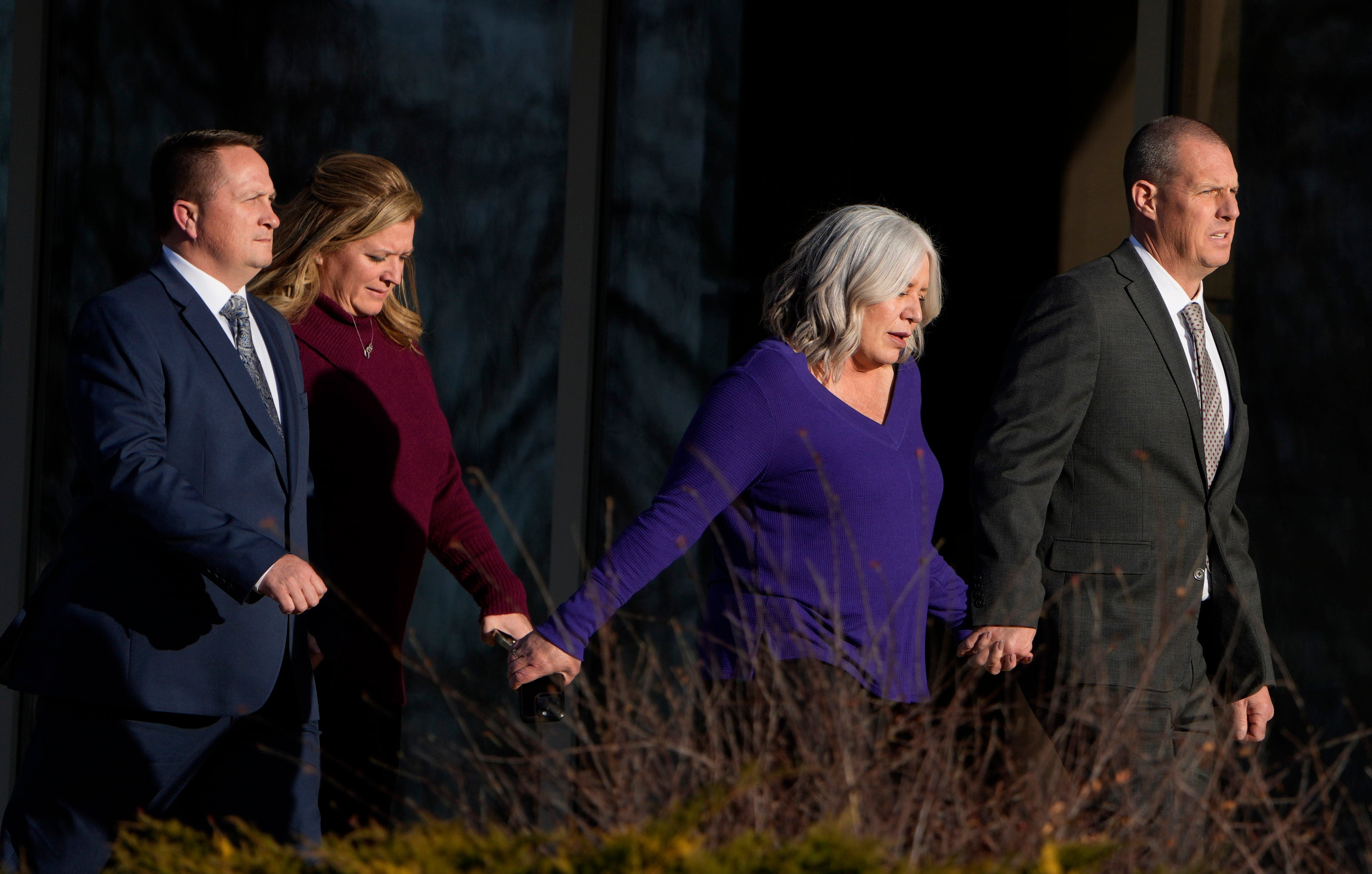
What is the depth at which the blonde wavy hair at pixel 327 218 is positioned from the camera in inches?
130

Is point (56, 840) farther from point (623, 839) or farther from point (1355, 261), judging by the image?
point (1355, 261)

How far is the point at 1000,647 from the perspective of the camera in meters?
2.96

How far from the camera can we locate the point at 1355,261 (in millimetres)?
4410

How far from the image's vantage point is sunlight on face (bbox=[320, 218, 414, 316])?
131 inches

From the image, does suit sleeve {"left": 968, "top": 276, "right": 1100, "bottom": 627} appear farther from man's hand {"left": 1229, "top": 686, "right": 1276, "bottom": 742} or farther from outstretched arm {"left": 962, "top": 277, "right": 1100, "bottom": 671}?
man's hand {"left": 1229, "top": 686, "right": 1276, "bottom": 742}

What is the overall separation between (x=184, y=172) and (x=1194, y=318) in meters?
2.23

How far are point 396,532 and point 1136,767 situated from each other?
1897 millimetres

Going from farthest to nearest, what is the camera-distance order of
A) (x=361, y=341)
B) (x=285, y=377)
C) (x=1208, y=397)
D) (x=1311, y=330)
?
(x=1311, y=330) < (x=361, y=341) < (x=1208, y=397) < (x=285, y=377)

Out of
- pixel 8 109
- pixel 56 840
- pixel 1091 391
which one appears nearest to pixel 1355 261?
pixel 1091 391

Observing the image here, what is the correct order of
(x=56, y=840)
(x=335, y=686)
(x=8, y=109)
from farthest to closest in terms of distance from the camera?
(x=8, y=109)
(x=335, y=686)
(x=56, y=840)

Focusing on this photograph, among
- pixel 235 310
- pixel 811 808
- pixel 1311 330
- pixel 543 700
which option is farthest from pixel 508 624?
pixel 1311 330

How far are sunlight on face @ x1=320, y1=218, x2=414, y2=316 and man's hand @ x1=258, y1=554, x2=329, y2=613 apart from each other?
3.16 ft

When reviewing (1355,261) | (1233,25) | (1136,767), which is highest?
(1233,25)

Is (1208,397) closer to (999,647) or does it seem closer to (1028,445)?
(1028,445)
